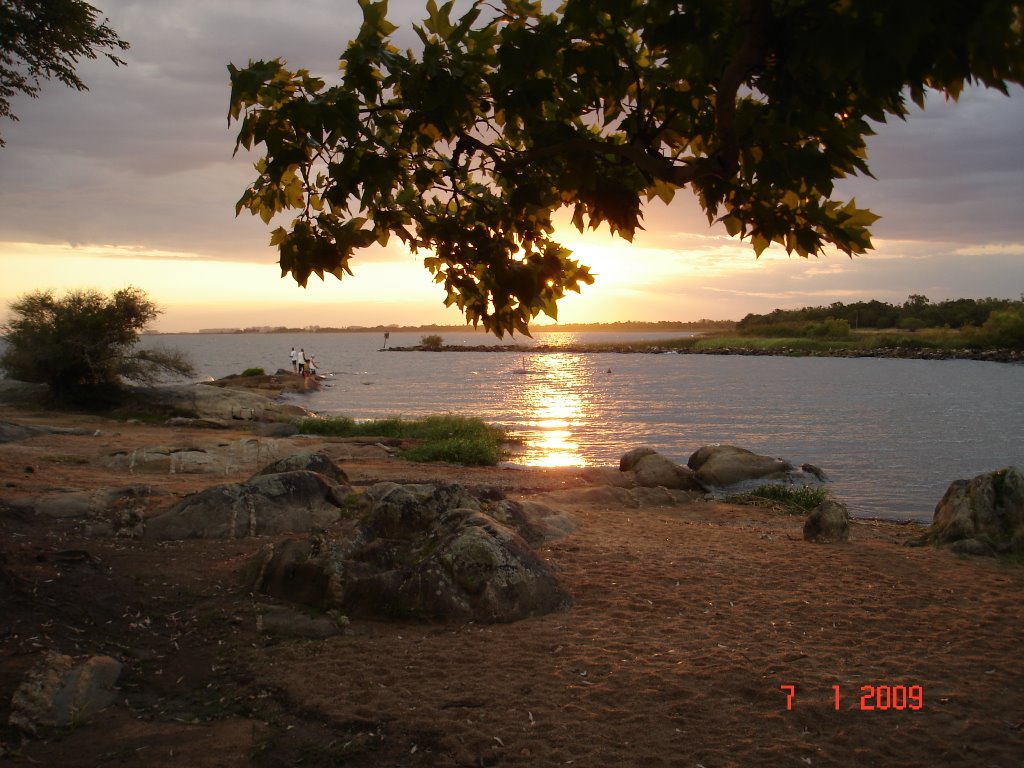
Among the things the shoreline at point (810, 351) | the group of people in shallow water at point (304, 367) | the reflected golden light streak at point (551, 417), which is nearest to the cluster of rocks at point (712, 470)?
the reflected golden light streak at point (551, 417)

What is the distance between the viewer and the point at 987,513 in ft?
31.6

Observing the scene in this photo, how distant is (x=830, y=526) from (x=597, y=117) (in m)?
7.69

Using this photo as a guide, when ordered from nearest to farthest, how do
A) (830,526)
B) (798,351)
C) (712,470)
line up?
(830,526) → (712,470) → (798,351)

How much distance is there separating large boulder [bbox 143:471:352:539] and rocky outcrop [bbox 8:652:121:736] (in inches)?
142

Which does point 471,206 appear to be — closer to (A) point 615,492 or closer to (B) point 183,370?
(A) point 615,492

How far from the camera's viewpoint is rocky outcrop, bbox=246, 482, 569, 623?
241 inches

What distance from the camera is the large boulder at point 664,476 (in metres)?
16.3

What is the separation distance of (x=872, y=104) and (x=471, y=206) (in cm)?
256

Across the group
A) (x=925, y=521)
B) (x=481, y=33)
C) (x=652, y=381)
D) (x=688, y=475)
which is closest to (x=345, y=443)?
(x=688, y=475)

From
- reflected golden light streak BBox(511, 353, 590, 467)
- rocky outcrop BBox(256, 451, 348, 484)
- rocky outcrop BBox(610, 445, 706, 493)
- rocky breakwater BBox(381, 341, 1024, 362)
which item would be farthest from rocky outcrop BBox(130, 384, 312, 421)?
rocky breakwater BBox(381, 341, 1024, 362)

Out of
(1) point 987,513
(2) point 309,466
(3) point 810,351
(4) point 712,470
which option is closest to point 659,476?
(4) point 712,470

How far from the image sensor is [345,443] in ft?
66.8

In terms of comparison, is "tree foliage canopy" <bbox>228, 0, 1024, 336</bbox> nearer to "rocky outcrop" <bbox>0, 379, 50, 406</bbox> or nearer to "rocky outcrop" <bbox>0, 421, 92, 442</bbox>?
"rocky outcrop" <bbox>0, 421, 92, 442</bbox>

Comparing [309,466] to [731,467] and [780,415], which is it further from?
[780,415]
